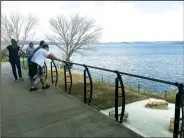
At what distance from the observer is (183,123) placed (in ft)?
10.7

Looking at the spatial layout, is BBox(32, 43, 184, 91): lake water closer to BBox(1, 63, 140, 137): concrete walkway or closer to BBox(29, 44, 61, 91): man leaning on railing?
BBox(29, 44, 61, 91): man leaning on railing

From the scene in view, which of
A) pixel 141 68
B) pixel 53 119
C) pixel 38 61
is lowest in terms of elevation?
pixel 141 68

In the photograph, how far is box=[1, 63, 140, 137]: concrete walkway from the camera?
11.4ft

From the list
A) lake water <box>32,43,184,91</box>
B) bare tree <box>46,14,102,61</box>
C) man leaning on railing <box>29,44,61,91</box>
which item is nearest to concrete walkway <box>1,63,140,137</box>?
man leaning on railing <box>29,44,61,91</box>

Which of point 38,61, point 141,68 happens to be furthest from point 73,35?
point 38,61

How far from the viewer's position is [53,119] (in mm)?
4094

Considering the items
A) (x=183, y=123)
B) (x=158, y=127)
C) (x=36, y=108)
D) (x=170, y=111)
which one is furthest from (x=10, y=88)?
(x=170, y=111)

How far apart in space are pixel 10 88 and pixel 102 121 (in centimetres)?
433

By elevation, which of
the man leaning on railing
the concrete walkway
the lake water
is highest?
the man leaning on railing

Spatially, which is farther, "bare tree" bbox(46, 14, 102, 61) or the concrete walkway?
"bare tree" bbox(46, 14, 102, 61)

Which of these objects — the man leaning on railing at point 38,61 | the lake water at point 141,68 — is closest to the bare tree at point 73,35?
the lake water at point 141,68

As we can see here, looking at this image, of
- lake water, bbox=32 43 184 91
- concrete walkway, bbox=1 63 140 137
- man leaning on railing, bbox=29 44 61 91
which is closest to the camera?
concrete walkway, bbox=1 63 140 137

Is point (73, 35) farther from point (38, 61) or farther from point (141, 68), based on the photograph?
point (38, 61)

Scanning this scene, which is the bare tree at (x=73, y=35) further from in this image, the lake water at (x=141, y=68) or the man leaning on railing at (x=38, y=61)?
the man leaning on railing at (x=38, y=61)
